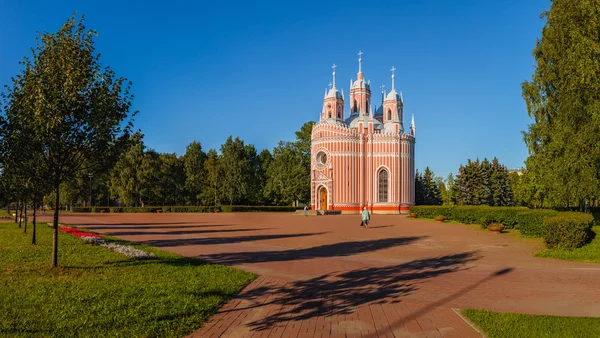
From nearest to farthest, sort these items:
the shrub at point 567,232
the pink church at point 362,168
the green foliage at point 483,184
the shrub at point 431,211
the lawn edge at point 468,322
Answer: the lawn edge at point 468,322 → the shrub at point 567,232 → the shrub at point 431,211 → the pink church at point 362,168 → the green foliage at point 483,184

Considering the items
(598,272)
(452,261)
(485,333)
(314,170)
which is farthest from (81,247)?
(314,170)

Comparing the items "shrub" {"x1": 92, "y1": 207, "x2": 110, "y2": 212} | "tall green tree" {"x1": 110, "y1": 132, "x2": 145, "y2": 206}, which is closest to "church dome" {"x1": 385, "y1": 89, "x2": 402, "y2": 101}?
"tall green tree" {"x1": 110, "y1": 132, "x2": 145, "y2": 206}

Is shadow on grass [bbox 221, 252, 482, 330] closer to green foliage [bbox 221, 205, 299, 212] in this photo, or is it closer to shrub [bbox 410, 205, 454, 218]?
shrub [bbox 410, 205, 454, 218]

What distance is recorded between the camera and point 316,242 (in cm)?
2070

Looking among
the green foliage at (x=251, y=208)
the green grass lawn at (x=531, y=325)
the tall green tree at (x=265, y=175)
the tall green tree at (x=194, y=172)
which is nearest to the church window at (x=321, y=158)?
the green foliage at (x=251, y=208)

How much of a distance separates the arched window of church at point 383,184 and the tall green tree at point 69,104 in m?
52.0

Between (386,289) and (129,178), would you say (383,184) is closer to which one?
(129,178)

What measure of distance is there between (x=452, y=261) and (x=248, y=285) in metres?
7.80

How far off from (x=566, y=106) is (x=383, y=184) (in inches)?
1496

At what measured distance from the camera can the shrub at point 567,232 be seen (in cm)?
1638

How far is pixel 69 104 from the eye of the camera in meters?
11.8

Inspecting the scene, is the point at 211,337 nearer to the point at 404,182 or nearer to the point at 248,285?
the point at 248,285

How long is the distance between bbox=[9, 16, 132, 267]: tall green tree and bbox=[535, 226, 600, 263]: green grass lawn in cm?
1517

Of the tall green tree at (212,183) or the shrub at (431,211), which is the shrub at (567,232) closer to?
the shrub at (431,211)
